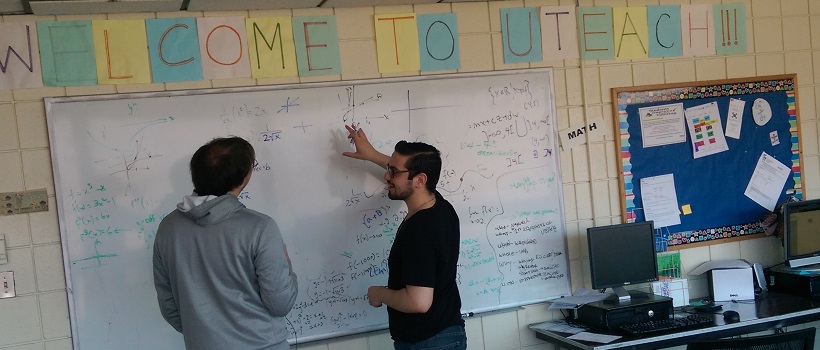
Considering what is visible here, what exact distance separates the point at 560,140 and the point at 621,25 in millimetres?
679

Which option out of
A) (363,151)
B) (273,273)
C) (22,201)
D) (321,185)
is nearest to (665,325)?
(363,151)

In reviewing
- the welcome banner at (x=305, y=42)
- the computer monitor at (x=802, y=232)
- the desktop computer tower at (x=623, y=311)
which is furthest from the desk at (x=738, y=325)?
the welcome banner at (x=305, y=42)

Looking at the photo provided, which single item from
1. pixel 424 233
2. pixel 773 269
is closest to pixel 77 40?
pixel 424 233

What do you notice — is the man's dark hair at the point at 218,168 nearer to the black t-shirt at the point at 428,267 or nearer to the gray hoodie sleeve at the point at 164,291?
the gray hoodie sleeve at the point at 164,291

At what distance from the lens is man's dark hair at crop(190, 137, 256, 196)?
7.63 ft

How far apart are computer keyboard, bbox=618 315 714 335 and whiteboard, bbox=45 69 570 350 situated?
1.52 ft

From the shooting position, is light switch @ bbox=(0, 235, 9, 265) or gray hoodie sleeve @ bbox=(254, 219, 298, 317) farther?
light switch @ bbox=(0, 235, 9, 265)

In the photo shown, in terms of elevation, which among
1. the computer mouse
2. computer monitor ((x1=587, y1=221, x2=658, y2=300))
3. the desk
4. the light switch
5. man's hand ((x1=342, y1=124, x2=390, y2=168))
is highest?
man's hand ((x1=342, y1=124, x2=390, y2=168))

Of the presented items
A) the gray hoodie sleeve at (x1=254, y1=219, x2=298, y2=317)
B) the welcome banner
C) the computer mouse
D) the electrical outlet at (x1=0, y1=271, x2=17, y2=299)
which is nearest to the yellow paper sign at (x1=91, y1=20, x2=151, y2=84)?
the welcome banner

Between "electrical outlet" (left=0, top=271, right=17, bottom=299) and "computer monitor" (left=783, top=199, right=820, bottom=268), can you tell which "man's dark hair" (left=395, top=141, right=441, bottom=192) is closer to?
"electrical outlet" (left=0, top=271, right=17, bottom=299)

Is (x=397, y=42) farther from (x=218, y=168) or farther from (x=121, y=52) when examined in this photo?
(x=218, y=168)

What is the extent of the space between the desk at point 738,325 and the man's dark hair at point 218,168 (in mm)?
1681

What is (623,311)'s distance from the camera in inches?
130

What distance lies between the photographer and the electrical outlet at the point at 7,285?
291 cm
